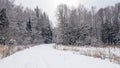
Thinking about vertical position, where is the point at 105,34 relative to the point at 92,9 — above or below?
below

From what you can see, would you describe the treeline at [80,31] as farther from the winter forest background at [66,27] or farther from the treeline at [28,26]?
the treeline at [28,26]

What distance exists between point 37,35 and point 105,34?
27.8m

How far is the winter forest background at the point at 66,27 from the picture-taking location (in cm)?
4698

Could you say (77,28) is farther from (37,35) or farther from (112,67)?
(112,67)

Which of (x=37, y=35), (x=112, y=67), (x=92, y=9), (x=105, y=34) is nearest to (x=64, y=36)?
(x=105, y=34)

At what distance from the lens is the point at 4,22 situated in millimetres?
37031

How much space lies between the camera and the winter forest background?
Result: 4698 cm

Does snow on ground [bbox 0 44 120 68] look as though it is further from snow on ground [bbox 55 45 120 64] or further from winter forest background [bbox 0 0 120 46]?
winter forest background [bbox 0 0 120 46]

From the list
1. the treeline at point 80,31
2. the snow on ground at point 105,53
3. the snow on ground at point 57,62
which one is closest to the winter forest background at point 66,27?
the treeline at point 80,31

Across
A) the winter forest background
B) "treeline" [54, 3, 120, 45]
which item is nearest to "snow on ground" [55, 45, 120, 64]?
the winter forest background

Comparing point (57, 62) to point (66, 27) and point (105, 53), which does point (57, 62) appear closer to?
point (105, 53)

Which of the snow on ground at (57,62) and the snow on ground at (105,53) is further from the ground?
the snow on ground at (57,62)

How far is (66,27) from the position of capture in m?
57.0

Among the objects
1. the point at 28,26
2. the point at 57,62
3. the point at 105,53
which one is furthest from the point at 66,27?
the point at 57,62
